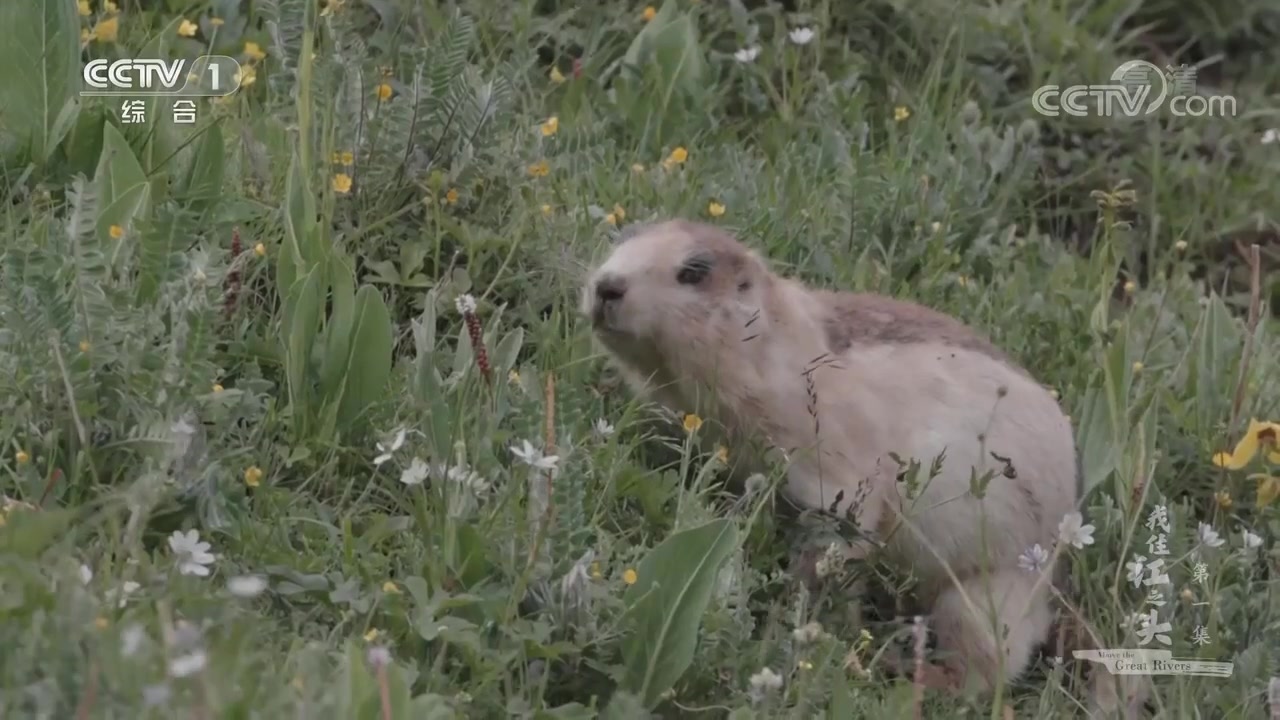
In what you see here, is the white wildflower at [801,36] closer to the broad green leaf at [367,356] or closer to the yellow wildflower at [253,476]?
the broad green leaf at [367,356]

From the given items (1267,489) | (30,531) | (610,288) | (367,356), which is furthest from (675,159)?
(30,531)

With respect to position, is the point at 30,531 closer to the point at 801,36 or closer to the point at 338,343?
the point at 338,343

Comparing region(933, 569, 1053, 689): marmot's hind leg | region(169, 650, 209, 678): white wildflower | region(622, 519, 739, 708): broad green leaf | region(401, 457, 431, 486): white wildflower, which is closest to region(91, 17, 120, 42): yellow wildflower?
region(401, 457, 431, 486): white wildflower

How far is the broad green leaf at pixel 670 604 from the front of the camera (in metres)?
3.21

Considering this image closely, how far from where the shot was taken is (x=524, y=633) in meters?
3.15

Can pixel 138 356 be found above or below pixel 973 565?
above

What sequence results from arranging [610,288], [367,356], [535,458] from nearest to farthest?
[535,458] < [367,356] < [610,288]

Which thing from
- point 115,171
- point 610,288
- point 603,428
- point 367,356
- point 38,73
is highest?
point 38,73

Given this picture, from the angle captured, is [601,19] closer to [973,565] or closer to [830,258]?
[830,258]

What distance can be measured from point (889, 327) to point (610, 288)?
76 centimetres

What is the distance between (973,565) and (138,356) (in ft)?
6.29

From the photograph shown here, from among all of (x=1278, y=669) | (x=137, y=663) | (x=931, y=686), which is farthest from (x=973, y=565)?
(x=137, y=663)

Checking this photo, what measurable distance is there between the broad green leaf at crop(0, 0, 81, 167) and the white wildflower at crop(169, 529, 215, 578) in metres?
1.60

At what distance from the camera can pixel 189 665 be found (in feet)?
6.72
